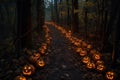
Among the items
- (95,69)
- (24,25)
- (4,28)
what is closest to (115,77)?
(95,69)

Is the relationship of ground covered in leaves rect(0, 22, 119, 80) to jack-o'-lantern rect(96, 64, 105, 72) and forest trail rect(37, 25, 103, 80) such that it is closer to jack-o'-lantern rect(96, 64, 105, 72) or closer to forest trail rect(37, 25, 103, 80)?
forest trail rect(37, 25, 103, 80)

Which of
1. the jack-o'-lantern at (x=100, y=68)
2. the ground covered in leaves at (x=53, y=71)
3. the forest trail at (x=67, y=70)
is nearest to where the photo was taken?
the ground covered in leaves at (x=53, y=71)

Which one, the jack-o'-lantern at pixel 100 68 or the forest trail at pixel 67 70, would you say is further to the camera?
the jack-o'-lantern at pixel 100 68

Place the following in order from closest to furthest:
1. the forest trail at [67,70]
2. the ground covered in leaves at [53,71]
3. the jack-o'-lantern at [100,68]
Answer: the ground covered in leaves at [53,71]
the forest trail at [67,70]
the jack-o'-lantern at [100,68]

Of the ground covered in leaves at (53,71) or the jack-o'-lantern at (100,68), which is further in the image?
the jack-o'-lantern at (100,68)

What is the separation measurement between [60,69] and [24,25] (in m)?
3.79

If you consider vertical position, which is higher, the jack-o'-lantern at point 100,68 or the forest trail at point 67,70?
the jack-o'-lantern at point 100,68

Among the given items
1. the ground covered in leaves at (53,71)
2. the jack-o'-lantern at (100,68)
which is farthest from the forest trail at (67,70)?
the jack-o'-lantern at (100,68)

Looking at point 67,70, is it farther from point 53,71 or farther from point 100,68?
point 100,68

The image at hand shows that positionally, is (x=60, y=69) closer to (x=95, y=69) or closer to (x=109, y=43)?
(x=95, y=69)

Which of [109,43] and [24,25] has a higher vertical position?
[24,25]

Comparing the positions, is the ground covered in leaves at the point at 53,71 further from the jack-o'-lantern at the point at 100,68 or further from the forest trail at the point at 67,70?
the jack-o'-lantern at the point at 100,68

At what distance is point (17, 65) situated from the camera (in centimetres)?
777

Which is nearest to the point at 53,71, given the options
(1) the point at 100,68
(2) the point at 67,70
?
(2) the point at 67,70
